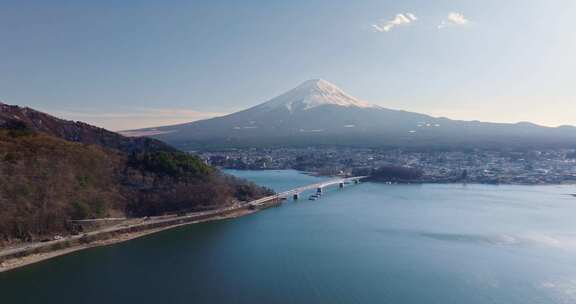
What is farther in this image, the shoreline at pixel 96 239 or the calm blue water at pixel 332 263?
the shoreline at pixel 96 239

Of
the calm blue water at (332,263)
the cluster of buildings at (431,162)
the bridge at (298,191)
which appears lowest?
the calm blue water at (332,263)

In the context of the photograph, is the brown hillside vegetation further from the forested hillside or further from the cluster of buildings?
the cluster of buildings

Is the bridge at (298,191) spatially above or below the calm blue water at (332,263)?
above

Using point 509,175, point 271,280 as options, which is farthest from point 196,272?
point 509,175

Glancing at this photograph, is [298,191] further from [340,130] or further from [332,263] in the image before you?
[340,130]

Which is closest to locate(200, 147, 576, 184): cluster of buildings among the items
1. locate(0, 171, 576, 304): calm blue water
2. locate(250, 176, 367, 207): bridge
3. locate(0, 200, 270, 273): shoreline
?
locate(250, 176, 367, 207): bridge

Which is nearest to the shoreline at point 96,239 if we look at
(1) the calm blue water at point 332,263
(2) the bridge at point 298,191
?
(1) the calm blue water at point 332,263

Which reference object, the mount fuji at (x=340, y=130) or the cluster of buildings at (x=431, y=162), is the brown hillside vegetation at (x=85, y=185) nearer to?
the cluster of buildings at (x=431, y=162)
